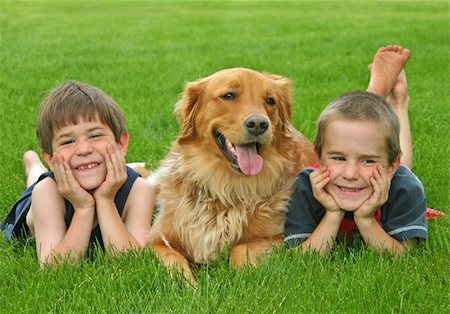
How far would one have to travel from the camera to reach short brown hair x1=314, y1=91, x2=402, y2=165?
156 inches

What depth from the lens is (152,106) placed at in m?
8.09

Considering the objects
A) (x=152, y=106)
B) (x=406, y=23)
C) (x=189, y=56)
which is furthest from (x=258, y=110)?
(x=406, y=23)

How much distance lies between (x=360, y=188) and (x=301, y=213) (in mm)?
387

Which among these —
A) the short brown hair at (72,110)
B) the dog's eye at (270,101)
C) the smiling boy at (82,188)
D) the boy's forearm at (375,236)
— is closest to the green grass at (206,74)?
the boy's forearm at (375,236)

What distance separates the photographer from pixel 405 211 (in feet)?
13.1

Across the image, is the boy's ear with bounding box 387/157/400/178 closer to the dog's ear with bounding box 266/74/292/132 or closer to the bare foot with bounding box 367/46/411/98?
the dog's ear with bounding box 266/74/292/132

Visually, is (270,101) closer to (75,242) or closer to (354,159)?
(354,159)

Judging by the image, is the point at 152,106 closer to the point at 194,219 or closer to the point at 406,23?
the point at 194,219

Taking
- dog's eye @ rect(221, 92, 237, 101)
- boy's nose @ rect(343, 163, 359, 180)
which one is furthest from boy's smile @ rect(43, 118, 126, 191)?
boy's nose @ rect(343, 163, 359, 180)

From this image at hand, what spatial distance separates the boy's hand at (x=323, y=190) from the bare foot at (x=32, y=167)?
2.25 m

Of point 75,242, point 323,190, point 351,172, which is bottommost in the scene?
point 75,242

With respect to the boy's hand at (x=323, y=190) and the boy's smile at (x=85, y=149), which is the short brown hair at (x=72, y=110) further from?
the boy's hand at (x=323, y=190)

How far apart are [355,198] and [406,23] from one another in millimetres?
15441

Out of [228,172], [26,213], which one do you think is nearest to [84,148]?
[26,213]
